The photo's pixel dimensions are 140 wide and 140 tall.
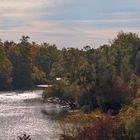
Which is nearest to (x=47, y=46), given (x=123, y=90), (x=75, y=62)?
(x=75, y=62)

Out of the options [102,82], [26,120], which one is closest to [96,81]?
[102,82]

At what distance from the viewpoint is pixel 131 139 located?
137 feet

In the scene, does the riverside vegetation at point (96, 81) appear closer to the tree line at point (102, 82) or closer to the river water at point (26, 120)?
the tree line at point (102, 82)

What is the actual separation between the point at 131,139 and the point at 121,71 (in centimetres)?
5723

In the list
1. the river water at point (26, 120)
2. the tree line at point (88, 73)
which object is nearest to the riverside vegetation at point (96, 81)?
the tree line at point (88, 73)

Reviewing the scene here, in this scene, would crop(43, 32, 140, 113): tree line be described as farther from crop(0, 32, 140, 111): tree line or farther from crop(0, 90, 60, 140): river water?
crop(0, 90, 60, 140): river water

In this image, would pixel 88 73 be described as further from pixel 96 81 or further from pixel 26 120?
pixel 26 120

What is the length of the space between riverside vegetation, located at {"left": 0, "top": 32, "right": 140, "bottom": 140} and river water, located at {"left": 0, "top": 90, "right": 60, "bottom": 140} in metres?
6.25

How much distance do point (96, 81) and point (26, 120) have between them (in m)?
17.3

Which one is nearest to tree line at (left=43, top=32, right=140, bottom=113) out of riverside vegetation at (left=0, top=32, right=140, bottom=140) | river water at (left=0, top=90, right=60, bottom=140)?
riverside vegetation at (left=0, top=32, right=140, bottom=140)

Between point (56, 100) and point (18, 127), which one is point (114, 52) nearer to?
point (56, 100)

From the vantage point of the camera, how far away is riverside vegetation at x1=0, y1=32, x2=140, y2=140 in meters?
43.3

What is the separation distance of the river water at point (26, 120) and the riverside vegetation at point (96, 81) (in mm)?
6246

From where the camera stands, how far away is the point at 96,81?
89.4m
